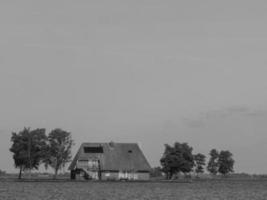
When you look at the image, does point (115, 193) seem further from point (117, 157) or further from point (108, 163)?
point (117, 157)

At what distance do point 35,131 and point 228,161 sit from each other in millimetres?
70865

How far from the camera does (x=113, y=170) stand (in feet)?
433

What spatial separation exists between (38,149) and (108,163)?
1687 cm

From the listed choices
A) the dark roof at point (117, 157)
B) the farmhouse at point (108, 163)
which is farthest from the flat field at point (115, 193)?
the dark roof at point (117, 157)

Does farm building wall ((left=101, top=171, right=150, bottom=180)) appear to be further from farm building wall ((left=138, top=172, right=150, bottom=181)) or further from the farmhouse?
farm building wall ((left=138, top=172, right=150, bottom=181))

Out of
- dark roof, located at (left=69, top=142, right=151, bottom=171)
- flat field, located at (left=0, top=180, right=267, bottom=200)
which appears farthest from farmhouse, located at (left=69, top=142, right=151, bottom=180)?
flat field, located at (left=0, top=180, right=267, bottom=200)

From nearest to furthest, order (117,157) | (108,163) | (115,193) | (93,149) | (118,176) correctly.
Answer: (115,193) → (108,163) → (118,176) → (117,157) → (93,149)

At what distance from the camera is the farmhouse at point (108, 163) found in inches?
5197

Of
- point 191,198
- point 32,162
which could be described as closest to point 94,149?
point 32,162

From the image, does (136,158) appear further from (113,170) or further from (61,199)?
(61,199)

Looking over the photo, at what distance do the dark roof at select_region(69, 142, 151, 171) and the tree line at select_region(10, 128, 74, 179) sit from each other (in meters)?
7.39

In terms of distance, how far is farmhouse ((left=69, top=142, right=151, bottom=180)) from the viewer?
132m

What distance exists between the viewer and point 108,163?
13225cm

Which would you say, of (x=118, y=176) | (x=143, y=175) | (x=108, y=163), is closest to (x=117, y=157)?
(x=108, y=163)
